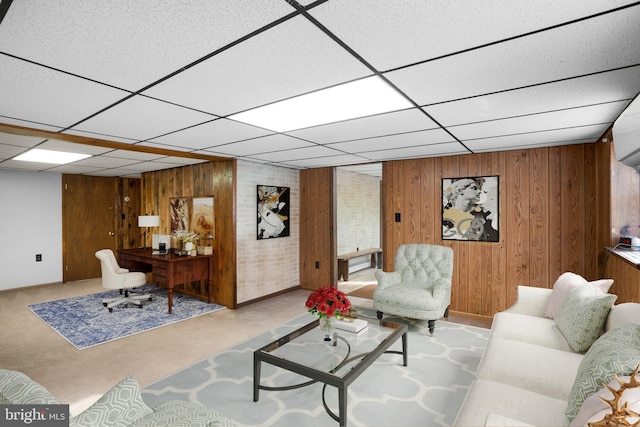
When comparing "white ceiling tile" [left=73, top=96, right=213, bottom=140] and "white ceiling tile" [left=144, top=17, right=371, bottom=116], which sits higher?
"white ceiling tile" [left=73, top=96, right=213, bottom=140]

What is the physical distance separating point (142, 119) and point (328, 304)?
2.17 metres

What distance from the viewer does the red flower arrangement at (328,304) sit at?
104 inches

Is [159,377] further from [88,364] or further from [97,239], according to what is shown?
[97,239]

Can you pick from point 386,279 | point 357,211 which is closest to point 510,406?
point 386,279

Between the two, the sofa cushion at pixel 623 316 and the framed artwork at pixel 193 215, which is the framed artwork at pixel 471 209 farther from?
the framed artwork at pixel 193 215

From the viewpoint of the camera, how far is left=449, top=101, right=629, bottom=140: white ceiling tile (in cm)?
246

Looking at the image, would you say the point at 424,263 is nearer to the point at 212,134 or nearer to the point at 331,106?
the point at 331,106

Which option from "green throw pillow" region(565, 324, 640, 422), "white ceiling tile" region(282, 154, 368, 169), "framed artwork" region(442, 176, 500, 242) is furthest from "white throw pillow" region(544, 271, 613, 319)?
"white ceiling tile" region(282, 154, 368, 169)

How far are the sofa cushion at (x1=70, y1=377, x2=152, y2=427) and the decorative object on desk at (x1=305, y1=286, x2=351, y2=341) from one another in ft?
4.58

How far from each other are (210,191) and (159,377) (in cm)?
300

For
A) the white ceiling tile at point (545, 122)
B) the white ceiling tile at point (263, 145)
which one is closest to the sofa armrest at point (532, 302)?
the white ceiling tile at point (545, 122)

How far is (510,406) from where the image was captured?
5.34 feet

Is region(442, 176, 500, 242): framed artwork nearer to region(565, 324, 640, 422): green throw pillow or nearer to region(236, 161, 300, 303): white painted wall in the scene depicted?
region(236, 161, 300, 303): white painted wall

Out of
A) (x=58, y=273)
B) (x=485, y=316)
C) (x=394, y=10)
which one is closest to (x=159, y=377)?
(x=394, y=10)
